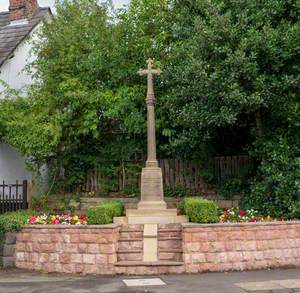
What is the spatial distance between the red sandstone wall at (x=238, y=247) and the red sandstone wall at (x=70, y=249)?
170 centimetres

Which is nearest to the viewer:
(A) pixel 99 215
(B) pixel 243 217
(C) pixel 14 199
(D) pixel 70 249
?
(D) pixel 70 249

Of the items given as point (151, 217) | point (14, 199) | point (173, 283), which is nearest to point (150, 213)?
point (151, 217)

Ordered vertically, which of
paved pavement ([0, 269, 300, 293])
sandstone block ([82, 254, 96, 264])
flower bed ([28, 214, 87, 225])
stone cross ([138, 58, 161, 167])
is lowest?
paved pavement ([0, 269, 300, 293])

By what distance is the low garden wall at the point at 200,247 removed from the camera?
1085cm

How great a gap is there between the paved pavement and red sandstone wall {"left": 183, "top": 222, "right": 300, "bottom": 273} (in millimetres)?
370

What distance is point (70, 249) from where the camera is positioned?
11211mm

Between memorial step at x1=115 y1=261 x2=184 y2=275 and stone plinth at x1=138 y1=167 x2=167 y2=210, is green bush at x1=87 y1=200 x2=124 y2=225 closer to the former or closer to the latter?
stone plinth at x1=138 y1=167 x2=167 y2=210

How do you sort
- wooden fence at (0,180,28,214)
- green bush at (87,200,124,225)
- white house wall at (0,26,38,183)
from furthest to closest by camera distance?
1. white house wall at (0,26,38,183)
2. wooden fence at (0,180,28,214)
3. green bush at (87,200,124,225)

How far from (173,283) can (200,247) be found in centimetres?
150

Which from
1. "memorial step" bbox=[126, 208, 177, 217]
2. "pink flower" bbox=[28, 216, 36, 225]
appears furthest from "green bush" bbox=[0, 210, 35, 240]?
"memorial step" bbox=[126, 208, 177, 217]

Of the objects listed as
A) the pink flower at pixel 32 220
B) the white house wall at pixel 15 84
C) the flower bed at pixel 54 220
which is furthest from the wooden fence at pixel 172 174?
the pink flower at pixel 32 220

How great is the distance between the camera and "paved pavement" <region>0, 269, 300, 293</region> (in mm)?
8914

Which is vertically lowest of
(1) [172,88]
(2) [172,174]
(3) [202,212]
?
(3) [202,212]

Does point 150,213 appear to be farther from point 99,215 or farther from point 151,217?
point 99,215
